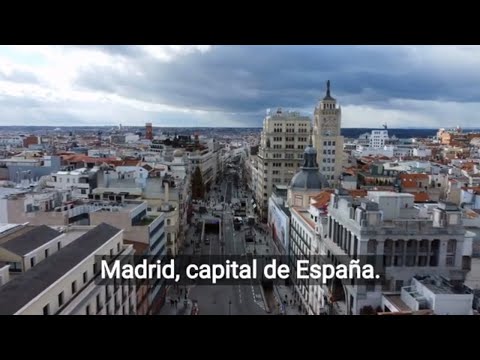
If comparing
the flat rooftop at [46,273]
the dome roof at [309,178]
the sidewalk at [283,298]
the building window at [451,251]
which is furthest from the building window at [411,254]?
the dome roof at [309,178]

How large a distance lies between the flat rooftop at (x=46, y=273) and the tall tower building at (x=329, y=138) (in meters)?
23.2

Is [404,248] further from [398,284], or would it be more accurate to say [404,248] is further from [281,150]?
[281,150]

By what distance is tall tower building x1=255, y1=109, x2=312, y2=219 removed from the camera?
121 ft

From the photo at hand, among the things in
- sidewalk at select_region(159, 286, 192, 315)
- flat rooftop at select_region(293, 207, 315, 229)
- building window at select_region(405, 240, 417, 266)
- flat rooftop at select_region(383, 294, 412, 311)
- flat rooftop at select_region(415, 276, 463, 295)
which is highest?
building window at select_region(405, 240, 417, 266)

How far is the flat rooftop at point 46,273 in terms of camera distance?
8.28 metres

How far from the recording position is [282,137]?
37281 mm

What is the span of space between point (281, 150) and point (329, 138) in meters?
4.93

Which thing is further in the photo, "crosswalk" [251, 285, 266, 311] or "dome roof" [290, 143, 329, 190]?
"dome roof" [290, 143, 329, 190]

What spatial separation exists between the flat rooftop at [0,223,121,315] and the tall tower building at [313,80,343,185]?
2319 centimetres

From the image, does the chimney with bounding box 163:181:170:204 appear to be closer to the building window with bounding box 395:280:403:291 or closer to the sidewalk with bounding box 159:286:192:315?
the sidewalk with bounding box 159:286:192:315

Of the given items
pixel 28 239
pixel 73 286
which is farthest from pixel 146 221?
pixel 73 286

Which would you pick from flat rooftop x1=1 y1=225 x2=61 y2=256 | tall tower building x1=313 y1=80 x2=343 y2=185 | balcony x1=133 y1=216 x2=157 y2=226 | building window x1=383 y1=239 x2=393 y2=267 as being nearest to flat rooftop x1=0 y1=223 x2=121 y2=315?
flat rooftop x1=1 y1=225 x2=61 y2=256

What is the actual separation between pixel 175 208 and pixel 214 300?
5276 millimetres
